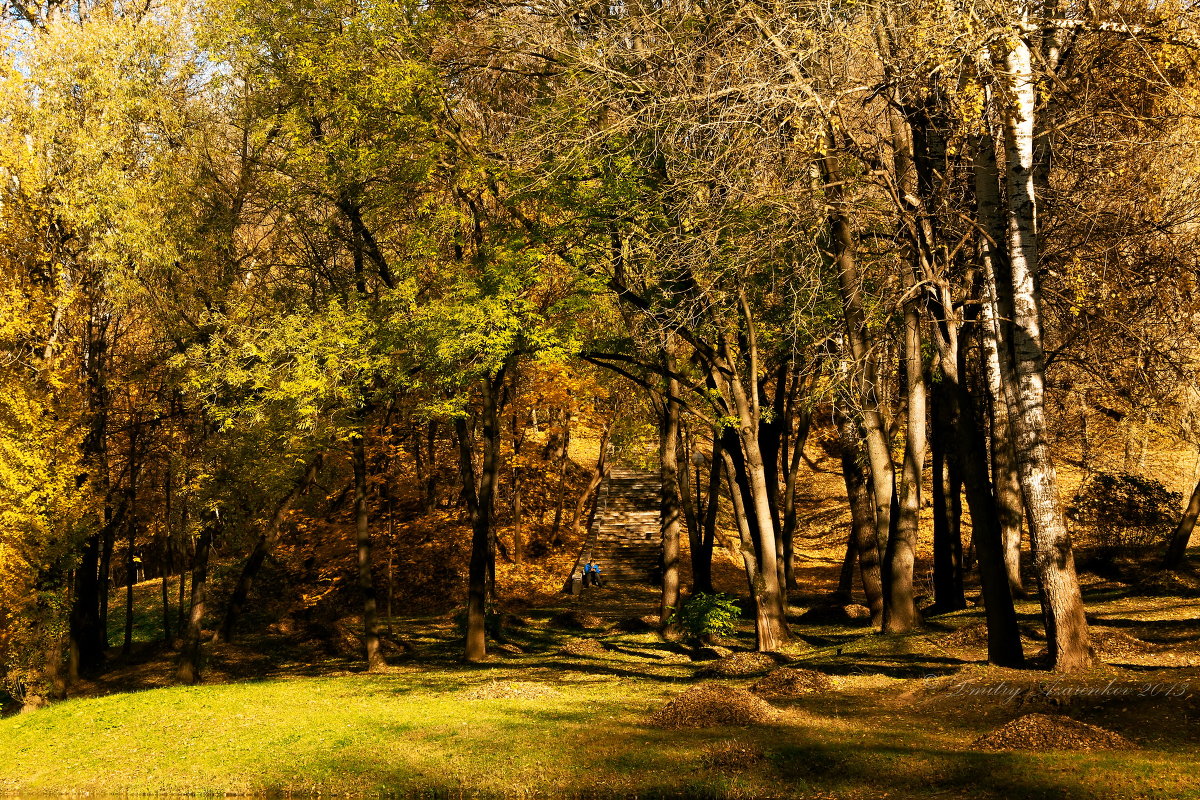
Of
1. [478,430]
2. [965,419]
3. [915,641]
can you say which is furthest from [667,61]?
[478,430]

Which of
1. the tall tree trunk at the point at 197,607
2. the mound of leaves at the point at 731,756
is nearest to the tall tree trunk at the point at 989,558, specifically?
the mound of leaves at the point at 731,756

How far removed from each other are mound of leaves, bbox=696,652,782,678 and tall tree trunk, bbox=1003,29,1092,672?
6.08 metres

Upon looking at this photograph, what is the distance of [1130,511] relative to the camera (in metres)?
22.9

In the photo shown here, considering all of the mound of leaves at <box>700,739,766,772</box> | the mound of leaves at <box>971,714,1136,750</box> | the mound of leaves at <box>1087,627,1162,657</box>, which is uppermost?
the mound of leaves at <box>1087,627,1162,657</box>

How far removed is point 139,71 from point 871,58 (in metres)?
15.7

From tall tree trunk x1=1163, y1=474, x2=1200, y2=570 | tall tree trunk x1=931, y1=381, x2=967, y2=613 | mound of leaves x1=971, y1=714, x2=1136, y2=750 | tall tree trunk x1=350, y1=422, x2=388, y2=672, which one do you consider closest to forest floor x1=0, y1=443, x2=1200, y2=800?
mound of leaves x1=971, y1=714, x2=1136, y2=750

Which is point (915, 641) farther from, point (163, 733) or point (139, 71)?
point (139, 71)

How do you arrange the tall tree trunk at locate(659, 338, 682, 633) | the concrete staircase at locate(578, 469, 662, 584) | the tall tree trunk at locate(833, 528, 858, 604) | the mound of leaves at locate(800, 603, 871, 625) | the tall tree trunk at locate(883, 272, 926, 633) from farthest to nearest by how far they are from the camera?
the concrete staircase at locate(578, 469, 662, 584), the tall tree trunk at locate(833, 528, 858, 604), the mound of leaves at locate(800, 603, 871, 625), the tall tree trunk at locate(659, 338, 682, 633), the tall tree trunk at locate(883, 272, 926, 633)

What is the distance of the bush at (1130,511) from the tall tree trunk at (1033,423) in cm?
1292

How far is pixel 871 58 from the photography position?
14.6m

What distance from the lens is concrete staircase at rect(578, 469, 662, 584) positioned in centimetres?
3694

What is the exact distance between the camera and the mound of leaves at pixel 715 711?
12.4 metres

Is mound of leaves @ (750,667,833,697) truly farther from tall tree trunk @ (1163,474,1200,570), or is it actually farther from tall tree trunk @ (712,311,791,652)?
tall tree trunk @ (1163,474,1200,570)

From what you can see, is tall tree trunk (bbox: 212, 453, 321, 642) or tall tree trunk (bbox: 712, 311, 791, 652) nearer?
tall tree trunk (bbox: 712, 311, 791, 652)
